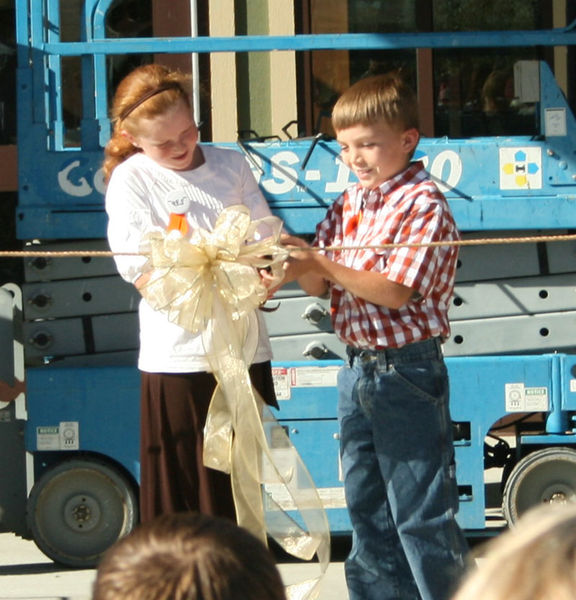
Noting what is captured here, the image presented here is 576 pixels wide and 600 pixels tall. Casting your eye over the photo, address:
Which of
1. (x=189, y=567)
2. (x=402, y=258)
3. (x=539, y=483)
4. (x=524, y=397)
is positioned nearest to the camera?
(x=189, y=567)

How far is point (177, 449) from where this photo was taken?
3.43m

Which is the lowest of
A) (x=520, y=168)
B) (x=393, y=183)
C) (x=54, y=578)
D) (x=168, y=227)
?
(x=54, y=578)

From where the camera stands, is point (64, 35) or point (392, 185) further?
point (64, 35)

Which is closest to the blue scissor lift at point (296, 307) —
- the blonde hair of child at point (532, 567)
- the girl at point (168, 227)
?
the girl at point (168, 227)

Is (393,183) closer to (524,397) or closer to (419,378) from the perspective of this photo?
(419,378)

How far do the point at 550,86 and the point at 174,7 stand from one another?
3583 mm

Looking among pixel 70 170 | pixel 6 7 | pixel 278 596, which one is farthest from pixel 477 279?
pixel 6 7

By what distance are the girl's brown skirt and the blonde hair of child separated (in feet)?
6.88

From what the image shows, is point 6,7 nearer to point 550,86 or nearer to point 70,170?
point 70,170

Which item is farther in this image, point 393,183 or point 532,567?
point 393,183

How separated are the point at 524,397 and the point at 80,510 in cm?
198

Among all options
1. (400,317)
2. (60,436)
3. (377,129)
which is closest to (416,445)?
(400,317)

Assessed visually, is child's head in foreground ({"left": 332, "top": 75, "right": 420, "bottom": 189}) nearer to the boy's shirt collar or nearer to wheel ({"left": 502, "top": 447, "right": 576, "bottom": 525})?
the boy's shirt collar

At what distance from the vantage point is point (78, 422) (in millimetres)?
5129
